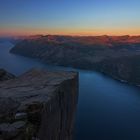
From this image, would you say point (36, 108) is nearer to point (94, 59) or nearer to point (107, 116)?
point (107, 116)

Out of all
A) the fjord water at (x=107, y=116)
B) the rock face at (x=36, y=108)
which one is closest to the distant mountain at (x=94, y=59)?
the fjord water at (x=107, y=116)

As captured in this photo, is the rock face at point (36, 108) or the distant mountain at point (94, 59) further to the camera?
the distant mountain at point (94, 59)

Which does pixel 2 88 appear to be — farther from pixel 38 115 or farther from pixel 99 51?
pixel 99 51

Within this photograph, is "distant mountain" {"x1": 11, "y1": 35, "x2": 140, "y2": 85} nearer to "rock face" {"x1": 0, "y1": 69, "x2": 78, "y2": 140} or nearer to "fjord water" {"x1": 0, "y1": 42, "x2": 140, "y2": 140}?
"fjord water" {"x1": 0, "y1": 42, "x2": 140, "y2": 140}

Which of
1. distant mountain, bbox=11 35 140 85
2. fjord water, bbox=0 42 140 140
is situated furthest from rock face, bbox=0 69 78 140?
distant mountain, bbox=11 35 140 85

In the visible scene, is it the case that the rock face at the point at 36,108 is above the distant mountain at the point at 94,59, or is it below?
above

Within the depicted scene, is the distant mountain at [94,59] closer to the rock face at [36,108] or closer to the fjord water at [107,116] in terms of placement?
the fjord water at [107,116]

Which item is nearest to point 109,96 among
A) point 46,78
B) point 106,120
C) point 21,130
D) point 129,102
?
point 129,102

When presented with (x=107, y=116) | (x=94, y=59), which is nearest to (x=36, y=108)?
(x=107, y=116)
